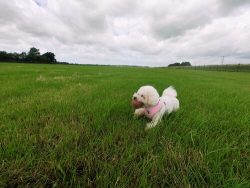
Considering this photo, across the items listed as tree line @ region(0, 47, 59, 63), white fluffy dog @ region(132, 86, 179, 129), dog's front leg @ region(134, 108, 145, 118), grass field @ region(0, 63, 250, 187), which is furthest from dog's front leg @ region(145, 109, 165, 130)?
tree line @ region(0, 47, 59, 63)

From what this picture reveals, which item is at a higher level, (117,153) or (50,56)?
(50,56)

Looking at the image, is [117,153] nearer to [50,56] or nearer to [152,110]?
[152,110]

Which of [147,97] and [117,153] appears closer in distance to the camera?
[117,153]

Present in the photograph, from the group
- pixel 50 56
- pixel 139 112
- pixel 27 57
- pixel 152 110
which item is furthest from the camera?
pixel 50 56

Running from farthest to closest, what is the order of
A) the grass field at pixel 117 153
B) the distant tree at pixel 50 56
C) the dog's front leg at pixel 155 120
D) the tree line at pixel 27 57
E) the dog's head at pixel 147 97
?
the distant tree at pixel 50 56, the tree line at pixel 27 57, the dog's head at pixel 147 97, the dog's front leg at pixel 155 120, the grass field at pixel 117 153

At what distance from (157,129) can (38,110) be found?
6.10 ft

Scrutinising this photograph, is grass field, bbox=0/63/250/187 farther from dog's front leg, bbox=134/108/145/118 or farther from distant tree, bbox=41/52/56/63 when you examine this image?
distant tree, bbox=41/52/56/63

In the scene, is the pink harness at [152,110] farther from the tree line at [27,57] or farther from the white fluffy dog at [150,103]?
the tree line at [27,57]

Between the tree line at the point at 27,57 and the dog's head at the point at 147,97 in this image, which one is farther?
the tree line at the point at 27,57

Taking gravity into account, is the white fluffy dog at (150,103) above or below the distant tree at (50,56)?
below

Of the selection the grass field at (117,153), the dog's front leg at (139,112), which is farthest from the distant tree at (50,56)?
the grass field at (117,153)

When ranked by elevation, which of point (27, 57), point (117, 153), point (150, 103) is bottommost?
point (117, 153)

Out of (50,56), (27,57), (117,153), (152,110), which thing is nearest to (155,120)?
(152,110)

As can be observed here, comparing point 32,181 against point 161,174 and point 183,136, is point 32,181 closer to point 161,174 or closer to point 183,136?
point 161,174
